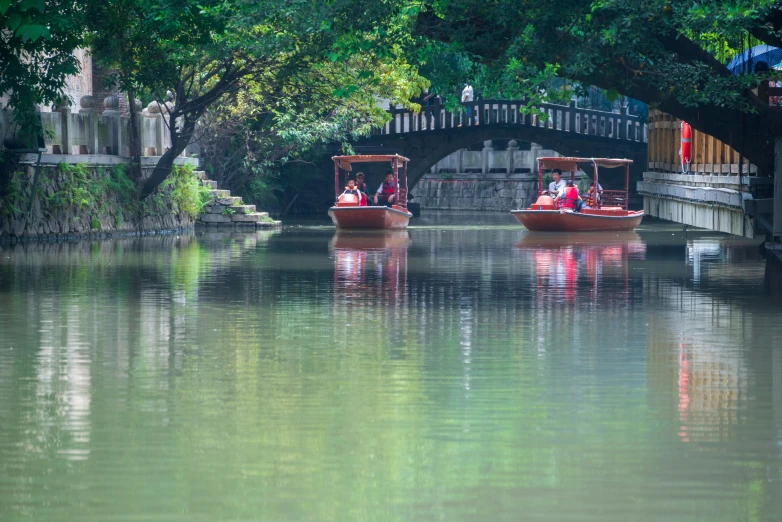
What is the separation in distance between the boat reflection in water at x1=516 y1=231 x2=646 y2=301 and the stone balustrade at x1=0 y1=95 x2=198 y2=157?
9776 mm

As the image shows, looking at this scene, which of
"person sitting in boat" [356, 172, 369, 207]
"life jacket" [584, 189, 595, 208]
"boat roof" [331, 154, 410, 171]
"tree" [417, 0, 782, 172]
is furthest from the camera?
"boat roof" [331, 154, 410, 171]

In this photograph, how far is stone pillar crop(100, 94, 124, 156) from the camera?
35500mm

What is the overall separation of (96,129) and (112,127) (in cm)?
109

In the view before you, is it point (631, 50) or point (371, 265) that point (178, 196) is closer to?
point (371, 265)

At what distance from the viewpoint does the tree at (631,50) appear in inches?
887

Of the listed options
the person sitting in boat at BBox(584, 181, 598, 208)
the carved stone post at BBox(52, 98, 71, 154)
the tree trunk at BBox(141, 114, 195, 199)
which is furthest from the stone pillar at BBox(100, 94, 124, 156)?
the person sitting in boat at BBox(584, 181, 598, 208)

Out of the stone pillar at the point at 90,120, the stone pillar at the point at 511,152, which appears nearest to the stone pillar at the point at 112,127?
the stone pillar at the point at 90,120

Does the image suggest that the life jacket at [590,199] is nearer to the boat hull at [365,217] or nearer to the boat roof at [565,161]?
the boat roof at [565,161]

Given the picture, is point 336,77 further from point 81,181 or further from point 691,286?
point 691,286

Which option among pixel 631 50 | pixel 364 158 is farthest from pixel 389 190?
pixel 631 50

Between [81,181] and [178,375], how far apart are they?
22891 millimetres

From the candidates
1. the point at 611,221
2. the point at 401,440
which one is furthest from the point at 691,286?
the point at 611,221

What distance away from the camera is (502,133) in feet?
190

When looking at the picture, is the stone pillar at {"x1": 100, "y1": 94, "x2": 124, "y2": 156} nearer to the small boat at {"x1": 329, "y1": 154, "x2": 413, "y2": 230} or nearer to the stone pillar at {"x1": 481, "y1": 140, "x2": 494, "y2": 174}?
the small boat at {"x1": 329, "y1": 154, "x2": 413, "y2": 230}
